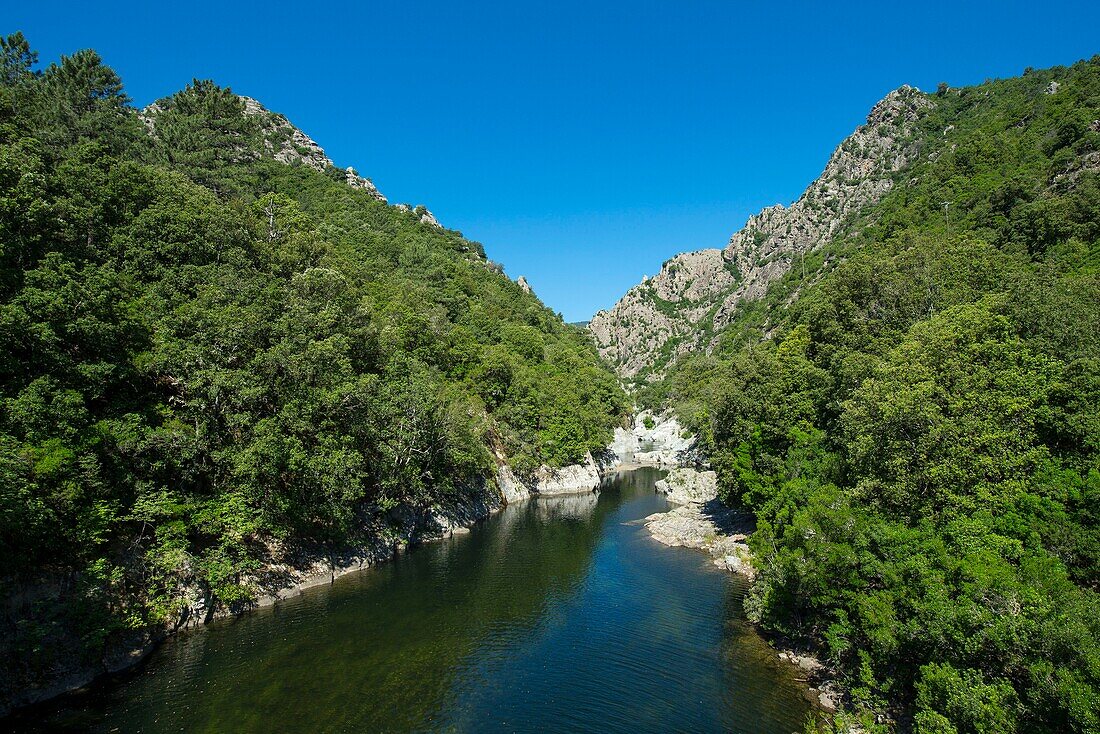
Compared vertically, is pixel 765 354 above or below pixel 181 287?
below

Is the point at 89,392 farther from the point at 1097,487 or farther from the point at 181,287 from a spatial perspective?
the point at 1097,487

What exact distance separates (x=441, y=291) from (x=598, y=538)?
62677 mm

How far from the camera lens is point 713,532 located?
178 ft

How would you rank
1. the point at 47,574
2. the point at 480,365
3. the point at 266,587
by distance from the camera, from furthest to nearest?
the point at 480,365, the point at 266,587, the point at 47,574

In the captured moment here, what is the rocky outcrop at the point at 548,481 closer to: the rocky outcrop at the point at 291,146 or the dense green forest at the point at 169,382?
the dense green forest at the point at 169,382

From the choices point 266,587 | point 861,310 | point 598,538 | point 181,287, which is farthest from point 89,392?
point 861,310

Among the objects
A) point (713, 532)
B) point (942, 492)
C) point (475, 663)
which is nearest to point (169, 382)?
point (475, 663)

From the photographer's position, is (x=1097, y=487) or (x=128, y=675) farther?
(x=128, y=675)

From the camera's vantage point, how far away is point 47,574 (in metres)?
25.0

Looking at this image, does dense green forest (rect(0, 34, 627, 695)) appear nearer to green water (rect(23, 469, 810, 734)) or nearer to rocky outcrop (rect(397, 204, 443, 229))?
green water (rect(23, 469, 810, 734))

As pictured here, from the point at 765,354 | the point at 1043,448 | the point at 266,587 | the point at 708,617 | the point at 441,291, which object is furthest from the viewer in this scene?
the point at 441,291

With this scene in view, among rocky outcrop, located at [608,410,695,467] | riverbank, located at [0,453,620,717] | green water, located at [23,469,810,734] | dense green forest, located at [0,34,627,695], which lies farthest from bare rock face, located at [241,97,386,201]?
green water, located at [23,469,810,734]

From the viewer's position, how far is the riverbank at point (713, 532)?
86.3 feet

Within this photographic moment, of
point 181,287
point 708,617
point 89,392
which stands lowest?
point 708,617
